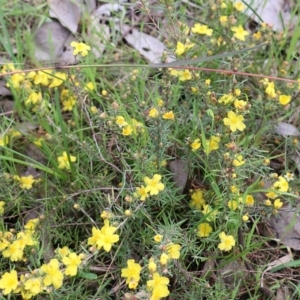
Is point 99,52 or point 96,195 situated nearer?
point 96,195

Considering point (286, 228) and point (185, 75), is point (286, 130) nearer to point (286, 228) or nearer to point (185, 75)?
point (286, 228)

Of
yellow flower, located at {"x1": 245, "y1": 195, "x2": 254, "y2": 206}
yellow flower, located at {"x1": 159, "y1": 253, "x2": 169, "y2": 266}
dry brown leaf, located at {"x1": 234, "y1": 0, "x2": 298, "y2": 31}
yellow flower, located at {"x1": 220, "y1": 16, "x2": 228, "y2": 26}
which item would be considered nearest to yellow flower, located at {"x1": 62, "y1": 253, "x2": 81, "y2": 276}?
yellow flower, located at {"x1": 159, "y1": 253, "x2": 169, "y2": 266}

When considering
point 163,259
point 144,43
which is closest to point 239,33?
point 144,43

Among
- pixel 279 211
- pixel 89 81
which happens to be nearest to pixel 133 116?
pixel 89 81

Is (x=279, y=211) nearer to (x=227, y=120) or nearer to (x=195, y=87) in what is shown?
(x=227, y=120)

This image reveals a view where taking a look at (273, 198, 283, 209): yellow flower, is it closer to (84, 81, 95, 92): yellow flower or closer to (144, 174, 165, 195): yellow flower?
(144, 174, 165, 195): yellow flower

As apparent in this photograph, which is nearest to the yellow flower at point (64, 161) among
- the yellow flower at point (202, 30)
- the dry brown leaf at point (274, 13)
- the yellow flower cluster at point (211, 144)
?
the yellow flower cluster at point (211, 144)

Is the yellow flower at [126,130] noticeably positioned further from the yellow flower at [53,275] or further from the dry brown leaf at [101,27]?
the dry brown leaf at [101,27]
